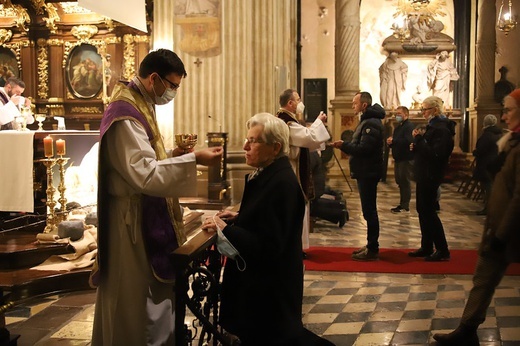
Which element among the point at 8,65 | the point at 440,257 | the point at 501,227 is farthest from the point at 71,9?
the point at 501,227

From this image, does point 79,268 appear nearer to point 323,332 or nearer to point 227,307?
point 323,332

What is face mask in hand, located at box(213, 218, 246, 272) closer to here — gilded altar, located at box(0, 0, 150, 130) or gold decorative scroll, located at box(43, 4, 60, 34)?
gilded altar, located at box(0, 0, 150, 130)

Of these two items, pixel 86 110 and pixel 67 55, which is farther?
pixel 67 55

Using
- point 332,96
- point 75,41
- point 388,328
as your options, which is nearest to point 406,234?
point 388,328

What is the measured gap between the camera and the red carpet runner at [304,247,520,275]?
5836 mm

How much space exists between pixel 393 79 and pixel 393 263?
13216 millimetres

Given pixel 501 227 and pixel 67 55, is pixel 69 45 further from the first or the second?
pixel 501 227

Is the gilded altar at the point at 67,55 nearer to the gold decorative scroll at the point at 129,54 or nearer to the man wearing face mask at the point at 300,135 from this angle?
the gold decorative scroll at the point at 129,54

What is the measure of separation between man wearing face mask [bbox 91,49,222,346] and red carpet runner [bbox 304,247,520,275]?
3323 mm

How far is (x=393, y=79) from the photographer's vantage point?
18469mm

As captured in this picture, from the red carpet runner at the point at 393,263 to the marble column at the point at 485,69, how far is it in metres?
11.4

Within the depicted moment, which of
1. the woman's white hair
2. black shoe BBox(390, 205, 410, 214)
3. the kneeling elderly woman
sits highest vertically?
the woman's white hair

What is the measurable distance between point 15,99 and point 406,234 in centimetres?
548

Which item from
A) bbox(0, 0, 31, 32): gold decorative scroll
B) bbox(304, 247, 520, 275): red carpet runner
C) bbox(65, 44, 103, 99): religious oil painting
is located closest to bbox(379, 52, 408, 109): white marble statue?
bbox(65, 44, 103, 99): religious oil painting
